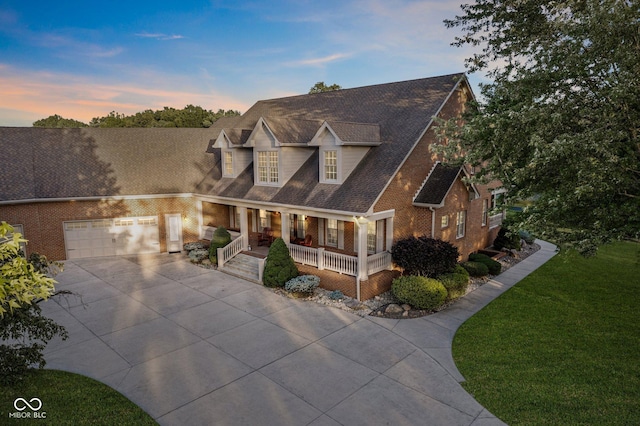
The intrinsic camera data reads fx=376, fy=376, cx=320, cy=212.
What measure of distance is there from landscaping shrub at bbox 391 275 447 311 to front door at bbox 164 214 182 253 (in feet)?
48.9

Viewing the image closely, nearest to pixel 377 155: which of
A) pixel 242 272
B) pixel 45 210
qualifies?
pixel 242 272

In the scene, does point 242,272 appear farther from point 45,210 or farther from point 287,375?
point 45,210

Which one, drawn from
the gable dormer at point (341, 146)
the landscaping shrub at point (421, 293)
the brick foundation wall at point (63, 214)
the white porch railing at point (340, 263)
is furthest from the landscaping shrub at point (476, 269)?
the brick foundation wall at point (63, 214)

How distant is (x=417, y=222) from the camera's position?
1748 cm

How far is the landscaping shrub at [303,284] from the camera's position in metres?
15.6

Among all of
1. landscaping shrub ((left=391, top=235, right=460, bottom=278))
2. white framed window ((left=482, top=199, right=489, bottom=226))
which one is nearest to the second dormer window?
landscaping shrub ((left=391, top=235, right=460, bottom=278))

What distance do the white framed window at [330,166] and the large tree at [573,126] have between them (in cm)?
684

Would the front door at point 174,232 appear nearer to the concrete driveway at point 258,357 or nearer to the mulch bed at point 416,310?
the concrete driveway at point 258,357

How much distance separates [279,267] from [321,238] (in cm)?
306

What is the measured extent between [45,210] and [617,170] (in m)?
25.4

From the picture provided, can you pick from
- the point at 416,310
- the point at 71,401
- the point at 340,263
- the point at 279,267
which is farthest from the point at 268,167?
the point at 71,401

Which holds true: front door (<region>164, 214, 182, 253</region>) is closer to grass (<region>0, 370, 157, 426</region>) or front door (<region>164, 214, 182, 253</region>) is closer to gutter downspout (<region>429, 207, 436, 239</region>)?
grass (<region>0, 370, 157, 426</region>)

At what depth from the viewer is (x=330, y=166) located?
1722 centimetres

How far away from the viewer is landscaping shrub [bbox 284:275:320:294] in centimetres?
1559
